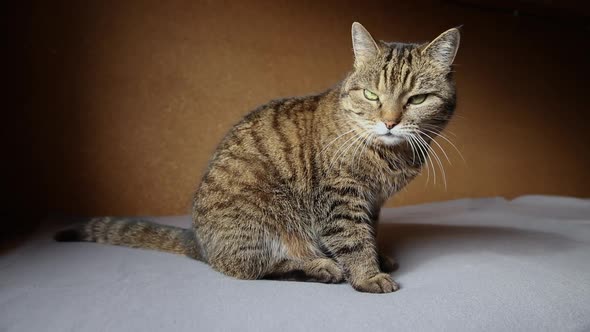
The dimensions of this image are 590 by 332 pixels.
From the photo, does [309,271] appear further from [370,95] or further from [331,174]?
[370,95]

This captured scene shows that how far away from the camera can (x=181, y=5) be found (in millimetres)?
2248

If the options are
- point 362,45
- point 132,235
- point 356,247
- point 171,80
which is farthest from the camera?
point 171,80

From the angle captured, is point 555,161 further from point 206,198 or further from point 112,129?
point 112,129

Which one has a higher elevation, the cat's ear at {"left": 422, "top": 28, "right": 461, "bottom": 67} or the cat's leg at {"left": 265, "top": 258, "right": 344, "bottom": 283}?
the cat's ear at {"left": 422, "top": 28, "right": 461, "bottom": 67}

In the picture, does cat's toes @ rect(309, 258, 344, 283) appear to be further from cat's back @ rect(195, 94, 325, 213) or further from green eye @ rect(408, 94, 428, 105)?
green eye @ rect(408, 94, 428, 105)

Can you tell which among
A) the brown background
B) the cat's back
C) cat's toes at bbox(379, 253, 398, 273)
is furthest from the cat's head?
the brown background

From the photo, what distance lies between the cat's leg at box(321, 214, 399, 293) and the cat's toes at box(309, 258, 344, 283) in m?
0.04

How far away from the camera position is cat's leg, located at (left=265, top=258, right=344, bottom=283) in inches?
53.5

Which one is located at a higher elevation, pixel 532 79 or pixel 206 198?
pixel 532 79

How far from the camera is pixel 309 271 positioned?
1.37m

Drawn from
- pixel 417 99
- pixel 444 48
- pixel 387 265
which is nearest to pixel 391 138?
pixel 417 99

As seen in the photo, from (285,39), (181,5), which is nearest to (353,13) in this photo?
(285,39)

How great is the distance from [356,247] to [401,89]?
53 cm

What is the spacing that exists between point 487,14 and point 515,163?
3.60 ft
